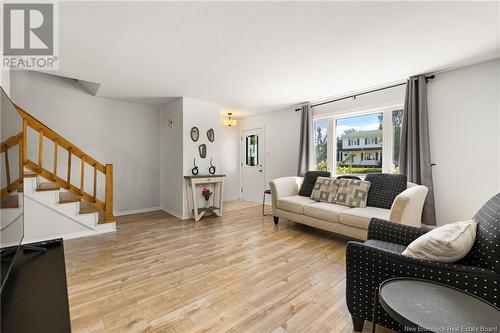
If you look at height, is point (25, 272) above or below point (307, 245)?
above

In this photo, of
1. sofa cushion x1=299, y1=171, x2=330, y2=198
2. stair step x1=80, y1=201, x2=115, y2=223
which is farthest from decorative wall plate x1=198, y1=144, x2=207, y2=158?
sofa cushion x1=299, y1=171, x2=330, y2=198

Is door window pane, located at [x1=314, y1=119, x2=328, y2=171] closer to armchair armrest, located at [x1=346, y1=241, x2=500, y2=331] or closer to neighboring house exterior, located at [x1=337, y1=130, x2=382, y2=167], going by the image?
neighboring house exterior, located at [x1=337, y1=130, x2=382, y2=167]

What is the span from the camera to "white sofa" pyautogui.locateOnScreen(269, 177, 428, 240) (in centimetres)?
238

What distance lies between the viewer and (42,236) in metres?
2.93

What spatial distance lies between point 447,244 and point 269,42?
84.9 inches

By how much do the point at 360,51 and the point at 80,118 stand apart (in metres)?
4.73

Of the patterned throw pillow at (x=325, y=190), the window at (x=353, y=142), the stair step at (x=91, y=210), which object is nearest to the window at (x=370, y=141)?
the window at (x=353, y=142)

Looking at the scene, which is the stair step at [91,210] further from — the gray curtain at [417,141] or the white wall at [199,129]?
the gray curtain at [417,141]

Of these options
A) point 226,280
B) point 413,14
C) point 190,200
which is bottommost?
point 226,280

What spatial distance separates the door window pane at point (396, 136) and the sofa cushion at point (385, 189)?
0.56m

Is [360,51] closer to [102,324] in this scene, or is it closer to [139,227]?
[102,324]

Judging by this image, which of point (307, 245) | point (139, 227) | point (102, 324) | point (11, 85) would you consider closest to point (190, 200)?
point (139, 227)

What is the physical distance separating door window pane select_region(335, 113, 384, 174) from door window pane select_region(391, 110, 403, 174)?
18 centimetres

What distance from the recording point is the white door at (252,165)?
5.65 m
